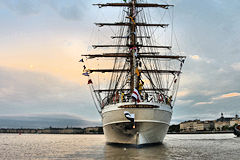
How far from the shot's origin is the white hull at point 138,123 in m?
24.3

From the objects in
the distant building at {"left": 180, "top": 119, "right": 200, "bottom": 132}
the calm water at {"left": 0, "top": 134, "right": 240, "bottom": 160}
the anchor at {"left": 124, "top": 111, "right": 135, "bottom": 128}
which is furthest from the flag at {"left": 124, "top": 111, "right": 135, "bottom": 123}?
the distant building at {"left": 180, "top": 119, "right": 200, "bottom": 132}

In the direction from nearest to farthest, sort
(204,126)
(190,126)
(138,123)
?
(138,123) → (204,126) → (190,126)

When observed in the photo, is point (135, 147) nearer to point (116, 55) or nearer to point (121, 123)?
point (121, 123)

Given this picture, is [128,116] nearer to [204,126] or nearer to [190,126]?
[204,126]

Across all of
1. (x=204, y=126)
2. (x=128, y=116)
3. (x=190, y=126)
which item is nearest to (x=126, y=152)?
(x=128, y=116)

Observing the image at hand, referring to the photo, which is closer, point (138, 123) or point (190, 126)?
point (138, 123)

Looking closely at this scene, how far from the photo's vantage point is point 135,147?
2478 cm

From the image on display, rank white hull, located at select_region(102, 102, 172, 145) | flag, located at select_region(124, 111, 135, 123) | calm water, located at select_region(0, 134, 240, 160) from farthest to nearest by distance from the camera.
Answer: white hull, located at select_region(102, 102, 172, 145)
flag, located at select_region(124, 111, 135, 123)
calm water, located at select_region(0, 134, 240, 160)

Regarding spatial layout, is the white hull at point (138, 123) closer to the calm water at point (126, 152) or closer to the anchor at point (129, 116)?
the anchor at point (129, 116)

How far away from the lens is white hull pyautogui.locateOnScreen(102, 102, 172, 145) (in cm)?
2430

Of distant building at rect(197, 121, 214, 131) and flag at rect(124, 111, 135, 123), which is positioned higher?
flag at rect(124, 111, 135, 123)

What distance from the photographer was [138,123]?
24.2m

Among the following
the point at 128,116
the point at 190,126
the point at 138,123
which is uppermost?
the point at 128,116

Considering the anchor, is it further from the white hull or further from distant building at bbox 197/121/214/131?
distant building at bbox 197/121/214/131
